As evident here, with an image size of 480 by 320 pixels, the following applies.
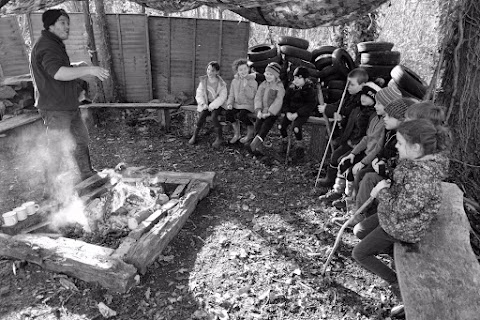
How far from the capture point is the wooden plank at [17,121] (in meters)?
7.08

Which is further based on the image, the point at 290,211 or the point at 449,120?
the point at 290,211

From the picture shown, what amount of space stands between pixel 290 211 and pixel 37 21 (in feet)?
28.3

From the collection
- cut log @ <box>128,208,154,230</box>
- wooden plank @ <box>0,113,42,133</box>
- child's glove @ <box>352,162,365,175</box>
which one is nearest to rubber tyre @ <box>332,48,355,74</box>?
child's glove @ <box>352,162,365,175</box>

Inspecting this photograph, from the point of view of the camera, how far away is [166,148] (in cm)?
738

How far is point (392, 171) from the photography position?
3711 millimetres

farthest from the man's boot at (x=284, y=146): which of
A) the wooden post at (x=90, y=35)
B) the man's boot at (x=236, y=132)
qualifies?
the wooden post at (x=90, y=35)

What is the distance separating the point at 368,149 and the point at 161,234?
292cm

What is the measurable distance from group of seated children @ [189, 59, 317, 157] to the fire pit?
6.27 ft

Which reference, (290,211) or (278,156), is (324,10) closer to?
(290,211)

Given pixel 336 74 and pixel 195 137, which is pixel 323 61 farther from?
pixel 195 137

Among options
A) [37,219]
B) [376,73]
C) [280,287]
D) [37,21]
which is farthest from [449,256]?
[37,21]

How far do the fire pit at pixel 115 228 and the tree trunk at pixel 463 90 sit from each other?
11.5ft

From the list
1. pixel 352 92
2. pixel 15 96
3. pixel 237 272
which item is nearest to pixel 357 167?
pixel 352 92

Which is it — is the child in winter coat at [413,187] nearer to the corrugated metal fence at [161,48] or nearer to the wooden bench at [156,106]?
the wooden bench at [156,106]
